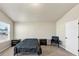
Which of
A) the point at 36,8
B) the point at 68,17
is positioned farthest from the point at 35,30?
the point at 68,17

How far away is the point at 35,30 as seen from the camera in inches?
303

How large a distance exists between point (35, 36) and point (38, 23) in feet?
3.53

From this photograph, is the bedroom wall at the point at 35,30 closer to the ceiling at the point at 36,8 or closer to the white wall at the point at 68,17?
the white wall at the point at 68,17

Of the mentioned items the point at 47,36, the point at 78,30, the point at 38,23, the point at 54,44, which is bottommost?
the point at 54,44

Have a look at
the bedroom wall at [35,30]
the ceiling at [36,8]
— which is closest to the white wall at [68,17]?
the ceiling at [36,8]

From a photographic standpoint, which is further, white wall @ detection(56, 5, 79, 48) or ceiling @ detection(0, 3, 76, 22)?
ceiling @ detection(0, 3, 76, 22)

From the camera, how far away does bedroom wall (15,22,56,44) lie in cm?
764

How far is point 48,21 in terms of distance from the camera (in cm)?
765

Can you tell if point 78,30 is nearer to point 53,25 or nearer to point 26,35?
point 53,25

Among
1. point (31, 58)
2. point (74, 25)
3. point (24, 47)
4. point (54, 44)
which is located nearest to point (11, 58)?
point (31, 58)

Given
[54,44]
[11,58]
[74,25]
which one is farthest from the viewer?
[54,44]

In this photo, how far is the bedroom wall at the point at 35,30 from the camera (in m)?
7.64

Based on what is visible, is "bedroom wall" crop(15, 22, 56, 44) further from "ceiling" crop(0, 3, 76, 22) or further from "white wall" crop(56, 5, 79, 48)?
"ceiling" crop(0, 3, 76, 22)

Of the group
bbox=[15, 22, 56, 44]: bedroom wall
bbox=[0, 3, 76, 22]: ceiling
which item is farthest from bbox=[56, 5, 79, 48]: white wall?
bbox=[15, 22, 56, 44]: bedroom wall
